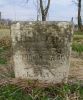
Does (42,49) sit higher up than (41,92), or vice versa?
(42,49)

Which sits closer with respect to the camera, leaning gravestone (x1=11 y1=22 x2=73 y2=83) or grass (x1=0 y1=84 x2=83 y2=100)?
grass (x1=0 y1=84 x2=83 y2=100)

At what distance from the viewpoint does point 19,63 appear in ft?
19.9

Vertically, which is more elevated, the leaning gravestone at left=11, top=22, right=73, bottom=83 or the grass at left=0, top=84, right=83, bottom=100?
the leaning gravestone at left=11, top=22, right=73, bottom=83

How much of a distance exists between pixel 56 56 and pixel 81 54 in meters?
4.03

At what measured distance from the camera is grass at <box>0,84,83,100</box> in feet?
17.4

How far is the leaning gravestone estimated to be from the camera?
5.89m

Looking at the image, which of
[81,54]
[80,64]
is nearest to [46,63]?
[80,64]

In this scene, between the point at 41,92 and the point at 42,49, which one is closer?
the point at 41,92

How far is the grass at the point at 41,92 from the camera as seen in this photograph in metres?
5.30

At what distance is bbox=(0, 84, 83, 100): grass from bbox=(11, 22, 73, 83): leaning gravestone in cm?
35

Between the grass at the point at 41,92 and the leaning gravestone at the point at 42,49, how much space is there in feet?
1.16

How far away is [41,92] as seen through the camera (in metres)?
5.45

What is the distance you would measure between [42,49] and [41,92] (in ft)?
2.55

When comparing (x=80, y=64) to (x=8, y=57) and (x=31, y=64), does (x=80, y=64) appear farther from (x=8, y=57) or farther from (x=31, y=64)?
(x=31, y=64)
